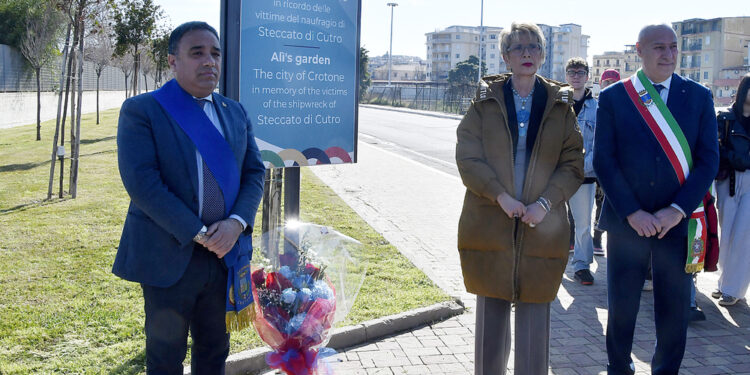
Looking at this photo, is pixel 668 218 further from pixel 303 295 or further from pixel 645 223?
pixel 303 295

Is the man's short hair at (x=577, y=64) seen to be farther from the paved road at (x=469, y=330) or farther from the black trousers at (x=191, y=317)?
the black trousers at (x=191, y=317)

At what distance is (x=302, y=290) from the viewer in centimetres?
325

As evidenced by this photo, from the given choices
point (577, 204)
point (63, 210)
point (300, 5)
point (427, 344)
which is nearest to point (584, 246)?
point (577, 204)

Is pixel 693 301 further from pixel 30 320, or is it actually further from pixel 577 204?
pixel 30 320

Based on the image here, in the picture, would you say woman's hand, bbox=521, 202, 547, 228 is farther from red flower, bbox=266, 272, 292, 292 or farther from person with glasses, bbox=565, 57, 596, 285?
person with glasses, bbox=565, 57, 596, 285

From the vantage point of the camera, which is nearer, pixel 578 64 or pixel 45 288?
pixel 45 288

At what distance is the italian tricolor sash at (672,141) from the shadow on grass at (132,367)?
329cm

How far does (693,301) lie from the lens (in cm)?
514

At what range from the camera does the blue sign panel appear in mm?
4281

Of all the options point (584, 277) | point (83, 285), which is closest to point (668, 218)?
point (584, 277)

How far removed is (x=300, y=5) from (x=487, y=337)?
8.39ft

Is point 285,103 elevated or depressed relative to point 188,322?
elevated

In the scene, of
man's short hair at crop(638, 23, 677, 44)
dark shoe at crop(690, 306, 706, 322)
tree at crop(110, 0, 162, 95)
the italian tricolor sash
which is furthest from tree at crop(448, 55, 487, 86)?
the italian tricolor sash

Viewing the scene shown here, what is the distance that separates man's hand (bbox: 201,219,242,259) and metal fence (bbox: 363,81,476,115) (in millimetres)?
36042
